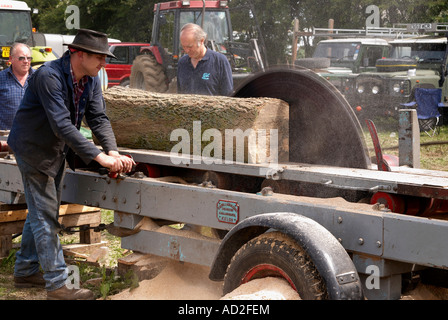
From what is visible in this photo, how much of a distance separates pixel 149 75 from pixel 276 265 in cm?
1244

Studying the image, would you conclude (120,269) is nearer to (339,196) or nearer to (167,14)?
(339,196)

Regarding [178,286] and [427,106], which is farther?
[427,106]

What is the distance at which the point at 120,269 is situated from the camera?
4539 mm

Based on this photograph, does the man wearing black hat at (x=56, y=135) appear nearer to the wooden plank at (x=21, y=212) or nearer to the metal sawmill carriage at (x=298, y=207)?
the metal sawmill carriage at (x=298, y=207)

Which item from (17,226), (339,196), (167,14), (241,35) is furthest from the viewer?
(241,35)

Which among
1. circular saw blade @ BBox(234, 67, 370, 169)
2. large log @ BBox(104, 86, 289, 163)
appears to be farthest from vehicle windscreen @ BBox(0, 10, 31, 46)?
circular saw blade @ BBox(234, 67, 370, 169)

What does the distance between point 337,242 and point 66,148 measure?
7.16 ft

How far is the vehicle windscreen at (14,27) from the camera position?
15867 millimetres

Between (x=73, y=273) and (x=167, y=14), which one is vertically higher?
(x=167, y=14)

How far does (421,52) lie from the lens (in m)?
16.6

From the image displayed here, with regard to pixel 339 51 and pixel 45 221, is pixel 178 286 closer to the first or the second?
pixel 45 221

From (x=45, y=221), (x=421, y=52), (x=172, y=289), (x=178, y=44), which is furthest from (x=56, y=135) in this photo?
(x=421, y=52)

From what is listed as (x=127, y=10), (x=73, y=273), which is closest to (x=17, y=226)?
(x=73, y=273)

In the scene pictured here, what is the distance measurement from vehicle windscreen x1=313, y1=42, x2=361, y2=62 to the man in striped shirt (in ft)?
43.2
